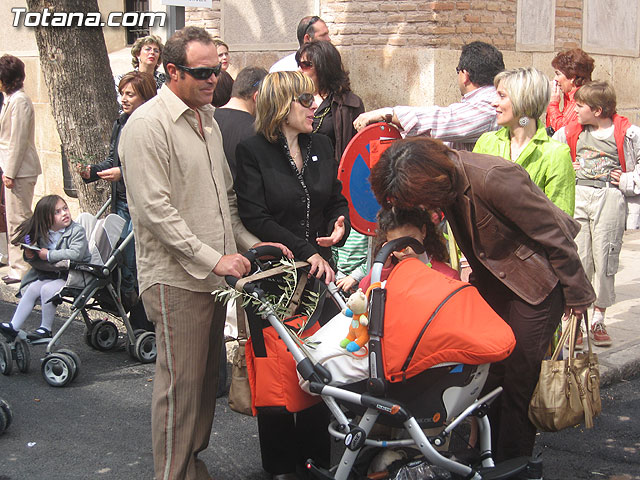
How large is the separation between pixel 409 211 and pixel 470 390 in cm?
77

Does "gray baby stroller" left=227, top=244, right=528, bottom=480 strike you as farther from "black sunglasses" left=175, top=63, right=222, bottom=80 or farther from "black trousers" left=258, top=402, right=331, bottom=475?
"black sunglasses" left=175, top=63, right=222, bottom=80

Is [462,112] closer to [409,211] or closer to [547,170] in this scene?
[547,170]

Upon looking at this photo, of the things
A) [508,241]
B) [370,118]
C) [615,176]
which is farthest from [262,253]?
[615,176]

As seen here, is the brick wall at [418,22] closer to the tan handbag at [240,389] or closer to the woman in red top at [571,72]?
the woman in red top at [571,72]

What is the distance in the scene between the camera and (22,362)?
20.0 feet

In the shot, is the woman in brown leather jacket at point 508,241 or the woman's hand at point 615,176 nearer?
the woman in brown leather jacket at point 508,241

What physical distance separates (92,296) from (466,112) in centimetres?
289

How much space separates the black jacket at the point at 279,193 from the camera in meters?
4.18

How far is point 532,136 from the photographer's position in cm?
497

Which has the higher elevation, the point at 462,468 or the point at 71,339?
the point at 462,468

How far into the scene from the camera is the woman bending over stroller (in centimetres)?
606

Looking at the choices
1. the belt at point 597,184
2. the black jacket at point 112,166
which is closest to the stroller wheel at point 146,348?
the black jacket at point 112,166

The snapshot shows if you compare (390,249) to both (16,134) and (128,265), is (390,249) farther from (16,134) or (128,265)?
(16,134)

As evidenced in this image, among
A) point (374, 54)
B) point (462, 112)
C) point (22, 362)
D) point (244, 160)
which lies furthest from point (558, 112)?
point (22, 362)
